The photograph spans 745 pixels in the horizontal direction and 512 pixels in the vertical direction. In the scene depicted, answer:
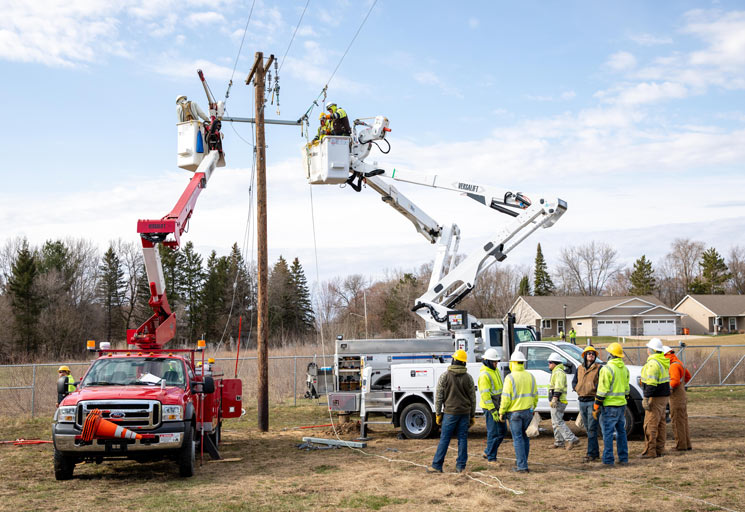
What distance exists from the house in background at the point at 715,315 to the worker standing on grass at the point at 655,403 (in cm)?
6842

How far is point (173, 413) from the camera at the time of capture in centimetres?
1011

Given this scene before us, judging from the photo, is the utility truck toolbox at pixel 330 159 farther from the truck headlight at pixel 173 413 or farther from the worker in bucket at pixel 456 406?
the truck headlight at pixel 173 413

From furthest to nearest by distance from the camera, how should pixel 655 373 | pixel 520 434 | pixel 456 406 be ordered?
pixel 655 373 < pixel 520 434 < pixel 456 406

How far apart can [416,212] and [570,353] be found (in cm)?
627

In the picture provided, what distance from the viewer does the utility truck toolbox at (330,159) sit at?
16672mm

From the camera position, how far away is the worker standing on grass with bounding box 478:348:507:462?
1059 centimetres

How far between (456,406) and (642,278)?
9091 cm

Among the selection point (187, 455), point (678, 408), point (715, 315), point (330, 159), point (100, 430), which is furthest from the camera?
point (715, 315)

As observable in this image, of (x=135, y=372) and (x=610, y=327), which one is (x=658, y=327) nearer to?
(x=610, y=327)

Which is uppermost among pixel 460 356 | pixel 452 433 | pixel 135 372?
pixel 460 356

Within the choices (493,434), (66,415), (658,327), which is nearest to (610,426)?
(493,434)

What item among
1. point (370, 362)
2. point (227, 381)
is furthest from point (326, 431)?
point (227, 381)

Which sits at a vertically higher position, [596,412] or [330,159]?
[330,159]

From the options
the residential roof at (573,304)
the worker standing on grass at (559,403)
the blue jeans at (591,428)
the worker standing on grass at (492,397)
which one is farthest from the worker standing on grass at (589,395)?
the residential roof at (573,304)
